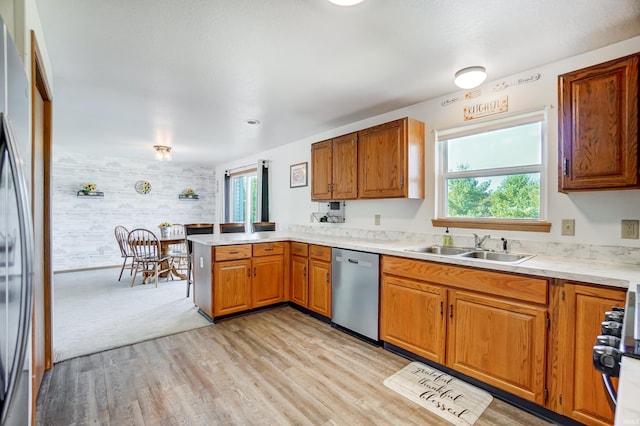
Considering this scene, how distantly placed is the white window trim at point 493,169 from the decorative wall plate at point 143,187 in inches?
241

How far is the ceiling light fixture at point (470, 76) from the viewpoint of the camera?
2.27 m

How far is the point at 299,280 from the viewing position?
3.55 metres

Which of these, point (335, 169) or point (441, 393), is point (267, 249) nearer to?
point (335, 169)

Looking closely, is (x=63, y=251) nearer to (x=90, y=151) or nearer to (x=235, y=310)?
(x=90, y=151)

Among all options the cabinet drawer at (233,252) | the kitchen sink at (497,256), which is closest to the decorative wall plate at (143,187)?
the cabinet drawer at (233,252)

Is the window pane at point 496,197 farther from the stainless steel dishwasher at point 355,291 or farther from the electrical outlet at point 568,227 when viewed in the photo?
the stainless steel dishwasher at point 355,291

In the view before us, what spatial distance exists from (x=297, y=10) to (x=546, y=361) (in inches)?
95.4

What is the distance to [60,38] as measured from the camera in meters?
1.96

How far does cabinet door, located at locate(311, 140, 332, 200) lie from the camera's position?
3680 millimetres

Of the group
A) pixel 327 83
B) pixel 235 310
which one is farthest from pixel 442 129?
pixel 235 310

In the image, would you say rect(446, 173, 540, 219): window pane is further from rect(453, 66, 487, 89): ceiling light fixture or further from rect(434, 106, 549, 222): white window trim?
rect(453, 66, 487, 89): ceiling light fixture

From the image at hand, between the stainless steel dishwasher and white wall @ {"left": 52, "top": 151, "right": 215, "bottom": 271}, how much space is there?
5.33 metres

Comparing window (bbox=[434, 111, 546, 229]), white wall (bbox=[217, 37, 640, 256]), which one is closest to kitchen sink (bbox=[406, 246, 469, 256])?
white wall (bbox=[217, 37, 640, 256])

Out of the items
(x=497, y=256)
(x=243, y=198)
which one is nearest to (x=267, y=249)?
(x=497, y=256)
